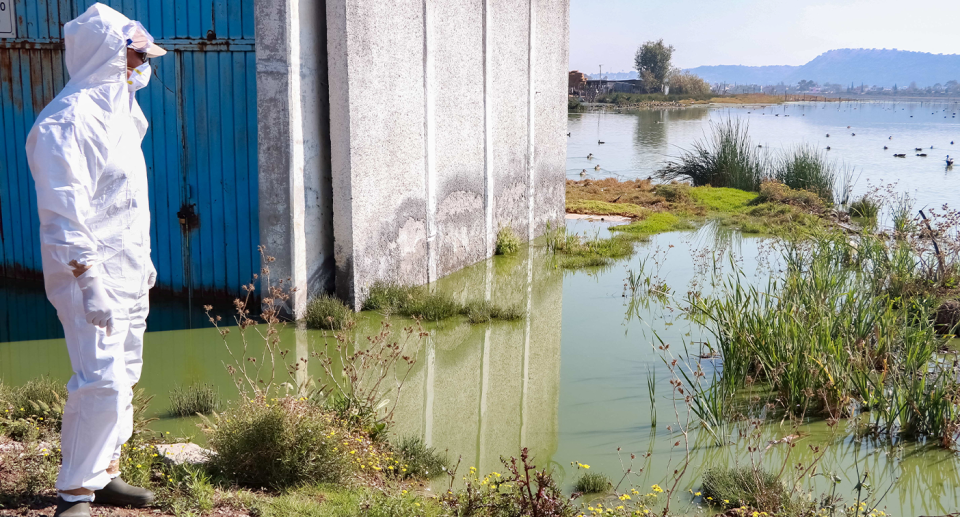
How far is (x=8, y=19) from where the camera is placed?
7820 mm

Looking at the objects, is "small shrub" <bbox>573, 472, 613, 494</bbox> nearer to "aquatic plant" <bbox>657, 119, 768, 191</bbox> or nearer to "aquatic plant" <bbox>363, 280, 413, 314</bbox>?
"aquatic plant" <bbox>363, 280, 413, 314</bbox>

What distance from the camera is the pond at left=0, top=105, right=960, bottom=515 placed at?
4898 mm

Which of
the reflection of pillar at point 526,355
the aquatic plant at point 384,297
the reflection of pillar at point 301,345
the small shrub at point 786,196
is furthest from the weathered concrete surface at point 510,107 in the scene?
the small shrub at point 786,196

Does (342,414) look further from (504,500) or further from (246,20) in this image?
(246,20)

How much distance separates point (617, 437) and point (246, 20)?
15.3ft

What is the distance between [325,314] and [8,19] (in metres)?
4.20

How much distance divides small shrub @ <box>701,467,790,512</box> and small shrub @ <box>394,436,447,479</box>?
1458 millimetres

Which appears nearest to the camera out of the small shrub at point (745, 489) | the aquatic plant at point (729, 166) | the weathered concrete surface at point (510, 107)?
the small shrub at point (745, 489)

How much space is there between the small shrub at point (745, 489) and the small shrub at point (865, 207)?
10.5 meters

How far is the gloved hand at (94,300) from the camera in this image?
3.17 metres

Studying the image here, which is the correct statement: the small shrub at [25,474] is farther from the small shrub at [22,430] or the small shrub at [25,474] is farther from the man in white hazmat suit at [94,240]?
the man in white hazmat suit at [94,240]

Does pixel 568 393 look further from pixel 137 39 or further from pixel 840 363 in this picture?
pixel 137 39

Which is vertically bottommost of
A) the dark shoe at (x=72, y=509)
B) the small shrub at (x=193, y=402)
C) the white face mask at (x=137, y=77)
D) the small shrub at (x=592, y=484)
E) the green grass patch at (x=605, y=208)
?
the small shrub at (x=592, y=484)

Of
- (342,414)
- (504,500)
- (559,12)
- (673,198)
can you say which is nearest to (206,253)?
(342,414)
